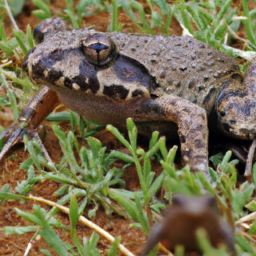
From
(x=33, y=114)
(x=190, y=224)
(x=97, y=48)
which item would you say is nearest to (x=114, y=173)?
(x=97, y=48)

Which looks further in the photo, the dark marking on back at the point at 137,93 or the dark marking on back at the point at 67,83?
the dark marking on back at the point at 137,93

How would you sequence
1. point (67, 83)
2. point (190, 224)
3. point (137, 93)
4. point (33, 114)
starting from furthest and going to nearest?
point (33, 114) < point (137, 93) < point (67, 83) < point (190, 224)

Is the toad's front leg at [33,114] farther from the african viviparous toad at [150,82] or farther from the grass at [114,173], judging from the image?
the african viviparous toad at [150,82]

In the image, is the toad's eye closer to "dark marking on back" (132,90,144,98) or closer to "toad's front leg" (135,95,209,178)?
"dark marking on back" (132,90,144,98)

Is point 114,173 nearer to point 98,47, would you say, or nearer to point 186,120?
point 186,120

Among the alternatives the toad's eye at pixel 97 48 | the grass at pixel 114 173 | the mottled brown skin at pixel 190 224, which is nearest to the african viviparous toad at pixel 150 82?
the toad's eye at pixel 97 48

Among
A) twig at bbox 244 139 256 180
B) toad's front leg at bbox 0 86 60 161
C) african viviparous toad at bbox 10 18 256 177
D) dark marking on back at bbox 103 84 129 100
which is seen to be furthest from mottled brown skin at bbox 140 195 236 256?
toad's front leg at bbox 0 86 60 161

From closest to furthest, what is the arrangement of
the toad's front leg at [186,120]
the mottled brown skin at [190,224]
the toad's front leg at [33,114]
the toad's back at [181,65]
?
the mottled brown skin at [190,224], the toad's front leg at [186,120], the toad's back at [181,65], the toad's front leg at [33,114]
